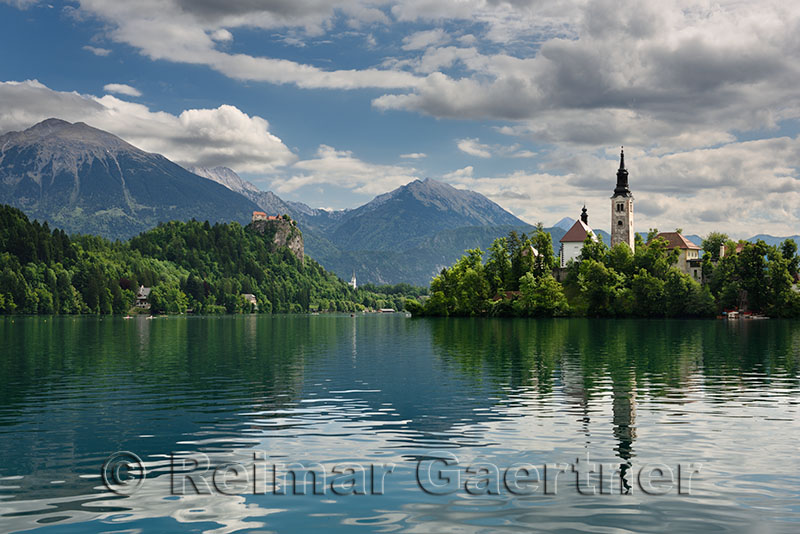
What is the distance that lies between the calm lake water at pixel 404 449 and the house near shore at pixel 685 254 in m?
147

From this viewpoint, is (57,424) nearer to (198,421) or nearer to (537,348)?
(198,421)

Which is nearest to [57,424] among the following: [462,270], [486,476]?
[486,476]

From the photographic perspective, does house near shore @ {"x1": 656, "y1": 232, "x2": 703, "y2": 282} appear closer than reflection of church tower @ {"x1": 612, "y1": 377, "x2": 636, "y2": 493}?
No

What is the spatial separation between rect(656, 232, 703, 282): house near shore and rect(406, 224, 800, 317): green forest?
142 inches

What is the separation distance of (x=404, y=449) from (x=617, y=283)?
151803 mm

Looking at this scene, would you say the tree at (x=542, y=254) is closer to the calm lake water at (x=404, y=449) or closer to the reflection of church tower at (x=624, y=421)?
the calm lake water at (x=404, y=449)

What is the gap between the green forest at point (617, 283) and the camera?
15600 cm

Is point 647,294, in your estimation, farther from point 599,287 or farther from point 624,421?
point 624,421

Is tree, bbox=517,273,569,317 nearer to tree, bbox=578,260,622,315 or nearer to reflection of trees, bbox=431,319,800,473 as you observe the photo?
tree, bbox=578,260,622,315

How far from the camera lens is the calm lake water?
15195 mm

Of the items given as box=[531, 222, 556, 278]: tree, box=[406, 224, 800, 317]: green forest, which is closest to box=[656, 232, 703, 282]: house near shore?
box=[406, 224, 800, 317]: green forest

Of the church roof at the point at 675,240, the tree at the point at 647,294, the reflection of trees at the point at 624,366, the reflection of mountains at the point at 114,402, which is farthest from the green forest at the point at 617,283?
the reflection of mountains at the point at 114,402

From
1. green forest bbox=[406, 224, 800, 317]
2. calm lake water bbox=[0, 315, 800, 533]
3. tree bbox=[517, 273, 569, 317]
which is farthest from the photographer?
tree bbox=[517, 273, 569, 317]

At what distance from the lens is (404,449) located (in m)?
21.6
